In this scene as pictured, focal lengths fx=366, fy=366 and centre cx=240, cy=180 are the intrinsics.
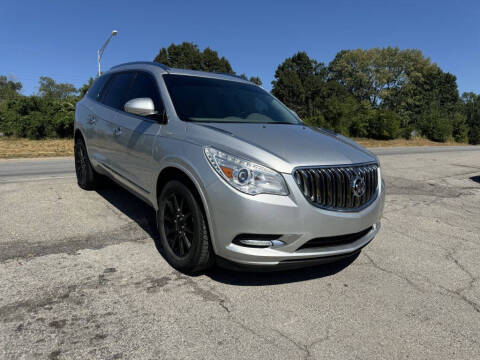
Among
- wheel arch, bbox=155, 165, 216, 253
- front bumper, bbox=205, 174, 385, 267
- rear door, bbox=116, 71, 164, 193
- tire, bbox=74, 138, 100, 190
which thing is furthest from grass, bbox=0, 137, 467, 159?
front bumper, bbox=205, 174, 385, 267

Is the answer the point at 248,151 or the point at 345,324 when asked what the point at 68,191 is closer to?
the point at 248,151

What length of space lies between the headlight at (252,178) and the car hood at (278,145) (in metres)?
0.06

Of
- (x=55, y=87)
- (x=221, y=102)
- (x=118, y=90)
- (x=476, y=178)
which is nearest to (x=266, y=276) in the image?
(x=221, y=102)

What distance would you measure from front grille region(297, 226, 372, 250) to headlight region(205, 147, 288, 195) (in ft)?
1.44

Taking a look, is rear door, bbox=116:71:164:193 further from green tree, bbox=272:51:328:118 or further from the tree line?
green tree, bbox=272:51:328:118

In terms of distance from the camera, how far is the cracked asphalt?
2.17m

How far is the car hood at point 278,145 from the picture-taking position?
2.65 m

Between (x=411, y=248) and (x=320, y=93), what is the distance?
183 feet

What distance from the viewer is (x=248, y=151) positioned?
266 cm

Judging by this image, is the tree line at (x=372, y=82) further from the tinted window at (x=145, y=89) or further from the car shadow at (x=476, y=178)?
the tinted window at (x=145, y=89)

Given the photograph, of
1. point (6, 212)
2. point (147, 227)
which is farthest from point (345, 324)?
point (6, 212)

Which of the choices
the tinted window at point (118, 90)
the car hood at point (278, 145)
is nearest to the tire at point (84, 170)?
the tinted window at point (118, 90)

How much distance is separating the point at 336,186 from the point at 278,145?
541 mm

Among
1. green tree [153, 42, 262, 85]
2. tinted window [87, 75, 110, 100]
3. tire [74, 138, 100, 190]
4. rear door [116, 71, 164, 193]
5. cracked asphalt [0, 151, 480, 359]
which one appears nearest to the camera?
cracked asphalt [0, 151, 480, 359]
